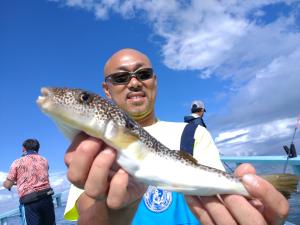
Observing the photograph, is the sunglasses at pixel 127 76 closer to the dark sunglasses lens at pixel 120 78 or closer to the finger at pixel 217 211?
the dark sunglasses lens at pixel 120 78

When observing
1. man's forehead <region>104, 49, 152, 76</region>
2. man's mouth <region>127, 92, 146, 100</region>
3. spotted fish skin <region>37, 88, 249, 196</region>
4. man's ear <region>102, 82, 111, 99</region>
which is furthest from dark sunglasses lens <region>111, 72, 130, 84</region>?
spotted fish skin <region>37, 88, 249, 196</region>

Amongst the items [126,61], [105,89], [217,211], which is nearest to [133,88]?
[126,61]

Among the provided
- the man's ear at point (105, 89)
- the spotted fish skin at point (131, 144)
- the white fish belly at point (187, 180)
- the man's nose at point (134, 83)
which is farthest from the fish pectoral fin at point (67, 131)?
the man's ear at point (105, 89)

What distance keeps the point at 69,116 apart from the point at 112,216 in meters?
1.30

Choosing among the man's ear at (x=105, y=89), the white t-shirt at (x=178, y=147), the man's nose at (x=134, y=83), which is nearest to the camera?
the white t-shirt at (x=178, y=147)

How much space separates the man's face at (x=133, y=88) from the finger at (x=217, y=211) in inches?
87.0

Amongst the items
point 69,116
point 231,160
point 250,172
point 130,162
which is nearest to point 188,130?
point 250,172

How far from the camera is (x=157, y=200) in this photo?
481cm

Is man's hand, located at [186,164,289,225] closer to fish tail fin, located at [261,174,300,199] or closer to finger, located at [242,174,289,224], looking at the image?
finger, located at [242,174,289,224]

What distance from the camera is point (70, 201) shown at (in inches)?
204

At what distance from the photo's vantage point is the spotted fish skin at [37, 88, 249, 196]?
11.0ft

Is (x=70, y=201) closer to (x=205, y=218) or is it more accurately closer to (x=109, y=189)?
(x=109, y=189)

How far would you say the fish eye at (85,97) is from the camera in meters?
3.48

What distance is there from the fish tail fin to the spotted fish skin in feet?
1.11
